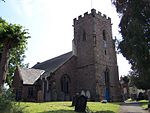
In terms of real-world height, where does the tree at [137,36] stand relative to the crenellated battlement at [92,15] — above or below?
below

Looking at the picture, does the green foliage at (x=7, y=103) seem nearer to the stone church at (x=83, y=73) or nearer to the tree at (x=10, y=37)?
the tree at (x=10, y=37)

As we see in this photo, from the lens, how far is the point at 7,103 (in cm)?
1426

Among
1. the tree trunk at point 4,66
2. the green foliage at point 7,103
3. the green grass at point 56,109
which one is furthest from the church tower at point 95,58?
the green foliage at point 7,103

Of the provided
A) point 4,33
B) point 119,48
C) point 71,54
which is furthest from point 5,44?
point 71,54

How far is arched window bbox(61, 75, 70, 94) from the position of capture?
45781mm

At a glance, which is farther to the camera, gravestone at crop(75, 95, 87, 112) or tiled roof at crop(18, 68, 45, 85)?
tiled roof at crop(18, 68, 45, 85)

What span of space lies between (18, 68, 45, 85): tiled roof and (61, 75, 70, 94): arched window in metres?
5.16

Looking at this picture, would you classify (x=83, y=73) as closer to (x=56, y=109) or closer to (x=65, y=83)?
(x=65, y=83)

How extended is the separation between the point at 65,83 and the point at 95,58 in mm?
7494

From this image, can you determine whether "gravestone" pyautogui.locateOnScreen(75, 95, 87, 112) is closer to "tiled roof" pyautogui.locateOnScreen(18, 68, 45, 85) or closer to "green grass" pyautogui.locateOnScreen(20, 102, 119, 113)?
"green grass" pyautogui.locateOnScreen(20, 102, 119, 113)

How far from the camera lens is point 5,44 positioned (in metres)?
23.1

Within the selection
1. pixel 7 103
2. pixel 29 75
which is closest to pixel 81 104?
pixel 7 103

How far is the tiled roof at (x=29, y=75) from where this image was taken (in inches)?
1763

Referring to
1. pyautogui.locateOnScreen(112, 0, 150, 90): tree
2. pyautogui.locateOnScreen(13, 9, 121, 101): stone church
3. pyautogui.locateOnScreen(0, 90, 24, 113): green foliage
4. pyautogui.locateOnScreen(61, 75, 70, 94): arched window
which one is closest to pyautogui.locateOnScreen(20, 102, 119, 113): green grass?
pyautogui.locateOnScreen(0, 90, 24, 113): green foliage
